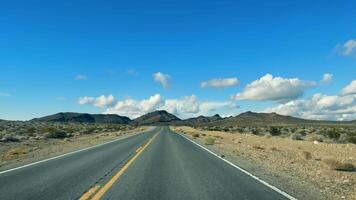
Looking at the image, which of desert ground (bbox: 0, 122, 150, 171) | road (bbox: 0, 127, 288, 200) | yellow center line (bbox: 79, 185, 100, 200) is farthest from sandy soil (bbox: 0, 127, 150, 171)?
yellow center line (bbox: 79, 185, 100, 200)

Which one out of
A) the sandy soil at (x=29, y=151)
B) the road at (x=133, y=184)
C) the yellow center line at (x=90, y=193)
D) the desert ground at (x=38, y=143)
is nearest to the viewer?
the yellow center line at (x=90, y=193)

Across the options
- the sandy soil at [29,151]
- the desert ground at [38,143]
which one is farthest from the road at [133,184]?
the desert ground at [38,143]

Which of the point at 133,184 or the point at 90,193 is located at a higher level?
the point at 133,184

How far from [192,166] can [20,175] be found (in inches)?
251

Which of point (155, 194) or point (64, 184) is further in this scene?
point (64, 184)

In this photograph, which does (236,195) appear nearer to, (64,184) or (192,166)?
(64,184)

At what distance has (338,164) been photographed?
56.5ft

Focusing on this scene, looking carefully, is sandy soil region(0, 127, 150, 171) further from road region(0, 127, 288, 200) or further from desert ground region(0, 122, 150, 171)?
road region(0, 127, 288, 200)

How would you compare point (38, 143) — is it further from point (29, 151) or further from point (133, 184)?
point (133, 184)

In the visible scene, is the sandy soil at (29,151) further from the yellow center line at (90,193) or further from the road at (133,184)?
the yellow center line at (90,193)

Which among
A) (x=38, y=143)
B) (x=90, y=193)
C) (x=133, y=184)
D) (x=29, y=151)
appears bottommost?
(x=90, y=193)

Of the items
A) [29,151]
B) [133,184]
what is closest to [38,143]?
[29,151]

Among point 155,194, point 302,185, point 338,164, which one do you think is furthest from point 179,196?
point 338,164

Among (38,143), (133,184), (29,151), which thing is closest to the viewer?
(133,184)
